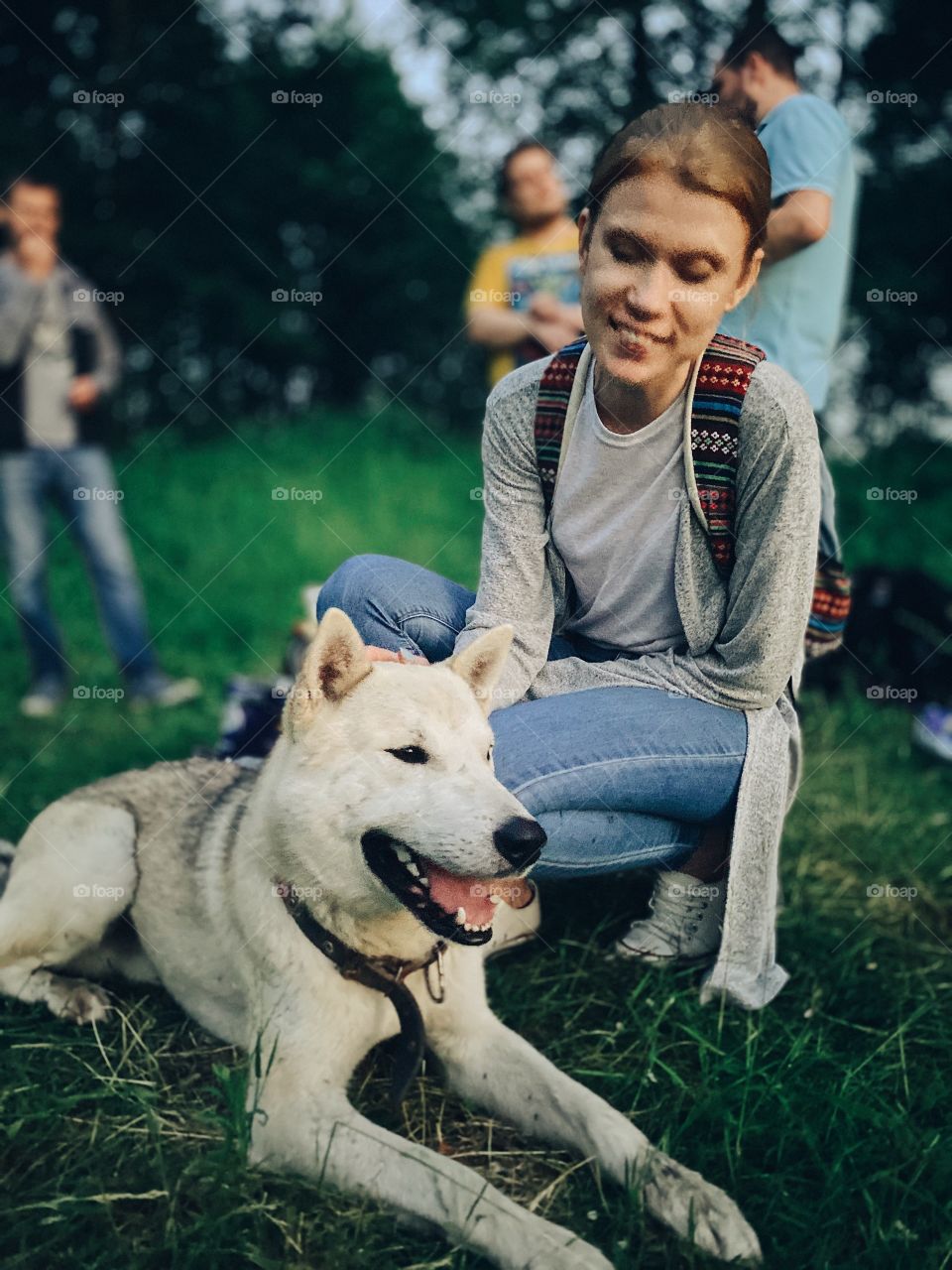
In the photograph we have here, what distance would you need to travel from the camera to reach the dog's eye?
2.08 meters

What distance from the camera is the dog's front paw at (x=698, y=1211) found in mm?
1770

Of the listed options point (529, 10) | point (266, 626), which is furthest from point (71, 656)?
point (529, 10)

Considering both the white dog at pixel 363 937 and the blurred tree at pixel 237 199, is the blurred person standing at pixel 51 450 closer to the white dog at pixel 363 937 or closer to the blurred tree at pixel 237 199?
the white dog at pixel 363 937

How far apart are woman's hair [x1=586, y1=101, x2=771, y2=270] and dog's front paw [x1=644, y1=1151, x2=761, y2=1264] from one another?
6.23 ft

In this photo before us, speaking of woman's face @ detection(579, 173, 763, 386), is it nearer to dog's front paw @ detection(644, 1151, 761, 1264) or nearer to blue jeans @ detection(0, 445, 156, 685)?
dog's front paw @ detection(644, 1151, 761, 1264)

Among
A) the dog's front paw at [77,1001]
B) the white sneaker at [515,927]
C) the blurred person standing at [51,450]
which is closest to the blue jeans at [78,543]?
the blurred person standing at [51,450]

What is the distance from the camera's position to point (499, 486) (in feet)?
8.45

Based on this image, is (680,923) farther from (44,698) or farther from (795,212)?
(44,698)

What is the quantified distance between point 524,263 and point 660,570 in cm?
269

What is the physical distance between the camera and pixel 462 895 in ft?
6.57

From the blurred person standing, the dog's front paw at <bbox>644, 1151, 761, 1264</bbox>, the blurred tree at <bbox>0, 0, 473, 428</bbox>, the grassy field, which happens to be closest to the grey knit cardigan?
the grassy field

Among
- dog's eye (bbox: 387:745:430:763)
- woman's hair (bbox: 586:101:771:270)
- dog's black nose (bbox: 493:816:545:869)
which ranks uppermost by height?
woman's hair (bbox: 586:101:771:270)

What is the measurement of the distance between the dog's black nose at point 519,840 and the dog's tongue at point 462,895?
12 centimetres

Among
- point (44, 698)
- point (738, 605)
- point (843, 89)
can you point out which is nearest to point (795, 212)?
point (738, 605)
